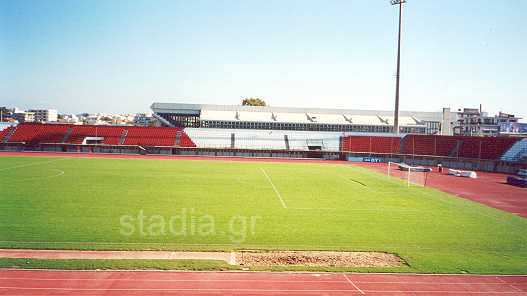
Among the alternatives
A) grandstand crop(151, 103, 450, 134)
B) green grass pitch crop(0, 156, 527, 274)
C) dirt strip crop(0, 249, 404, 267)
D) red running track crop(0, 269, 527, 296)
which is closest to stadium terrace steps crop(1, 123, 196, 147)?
grandstand crop(151, 103, 450, 134)

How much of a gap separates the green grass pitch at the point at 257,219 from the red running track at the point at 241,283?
3.66ft

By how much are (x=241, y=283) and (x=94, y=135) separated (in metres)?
57.1

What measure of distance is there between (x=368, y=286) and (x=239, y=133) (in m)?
55.7

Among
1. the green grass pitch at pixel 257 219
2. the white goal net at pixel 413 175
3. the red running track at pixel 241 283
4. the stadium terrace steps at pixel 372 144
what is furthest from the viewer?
the stadium terrace steps at pixel 372 144

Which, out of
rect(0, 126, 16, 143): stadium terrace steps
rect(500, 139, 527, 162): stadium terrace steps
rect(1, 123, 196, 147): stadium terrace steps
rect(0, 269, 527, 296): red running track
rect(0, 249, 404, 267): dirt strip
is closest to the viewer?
rect(0, 269, 527, 296): red running track

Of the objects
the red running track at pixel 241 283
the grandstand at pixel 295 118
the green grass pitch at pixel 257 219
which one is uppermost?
the grandstand at pixel 295 118

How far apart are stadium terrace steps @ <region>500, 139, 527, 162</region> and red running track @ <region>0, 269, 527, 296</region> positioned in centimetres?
4061

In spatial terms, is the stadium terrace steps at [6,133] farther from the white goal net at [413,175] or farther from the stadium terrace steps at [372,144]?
the white goal net at [413,175]

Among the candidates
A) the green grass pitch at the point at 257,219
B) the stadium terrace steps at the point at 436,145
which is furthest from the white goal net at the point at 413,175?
the stadium terrace steps at the point at 436,145

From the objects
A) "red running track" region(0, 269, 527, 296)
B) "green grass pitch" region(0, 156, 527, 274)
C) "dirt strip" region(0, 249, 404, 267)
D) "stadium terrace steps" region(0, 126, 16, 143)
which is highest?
"stadium terrace steps" region(0, 126, 16, 143)

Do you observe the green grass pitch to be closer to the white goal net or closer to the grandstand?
the white goal net

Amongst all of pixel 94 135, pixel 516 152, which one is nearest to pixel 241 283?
A: pixel 516 152

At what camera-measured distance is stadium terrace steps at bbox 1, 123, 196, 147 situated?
60406 millimetres

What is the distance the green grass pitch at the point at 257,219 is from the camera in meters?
15.3
